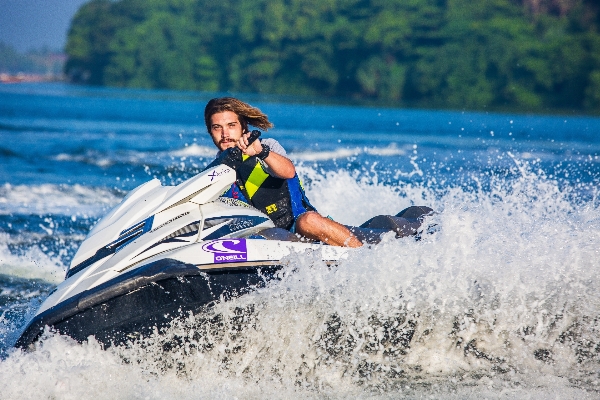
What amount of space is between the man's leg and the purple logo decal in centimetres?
40

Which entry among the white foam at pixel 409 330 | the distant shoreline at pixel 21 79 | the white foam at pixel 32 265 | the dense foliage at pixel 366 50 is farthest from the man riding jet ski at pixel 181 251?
the distant shoreline at pixel 21 79

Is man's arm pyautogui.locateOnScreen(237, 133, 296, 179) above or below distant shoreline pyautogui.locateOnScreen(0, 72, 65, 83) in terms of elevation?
below

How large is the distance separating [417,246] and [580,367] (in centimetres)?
109

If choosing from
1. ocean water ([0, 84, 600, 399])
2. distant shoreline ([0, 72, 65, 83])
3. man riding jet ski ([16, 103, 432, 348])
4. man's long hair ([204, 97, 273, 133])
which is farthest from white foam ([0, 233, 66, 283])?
distant shoreline ([0, 72, 65, 83])

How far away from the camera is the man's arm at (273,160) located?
427 centimetres

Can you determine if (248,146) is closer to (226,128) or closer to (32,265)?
(226,128)

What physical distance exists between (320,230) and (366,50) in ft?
196

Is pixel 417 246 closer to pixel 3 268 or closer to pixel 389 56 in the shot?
pixel 3 268

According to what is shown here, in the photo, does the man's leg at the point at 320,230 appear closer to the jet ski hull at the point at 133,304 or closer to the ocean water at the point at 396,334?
the ocean water at the point at 396,334

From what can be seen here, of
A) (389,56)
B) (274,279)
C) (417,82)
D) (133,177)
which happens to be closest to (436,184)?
(133,177)

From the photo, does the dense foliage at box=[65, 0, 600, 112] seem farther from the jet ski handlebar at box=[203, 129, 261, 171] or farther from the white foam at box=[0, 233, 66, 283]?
the jet ski handlebar at box=[203, 129, 261, 171]

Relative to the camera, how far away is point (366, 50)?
62.7m

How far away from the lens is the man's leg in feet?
14.5

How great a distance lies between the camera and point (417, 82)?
57.4 metres
